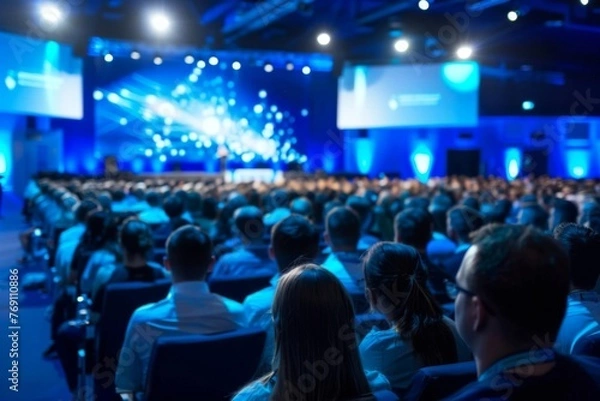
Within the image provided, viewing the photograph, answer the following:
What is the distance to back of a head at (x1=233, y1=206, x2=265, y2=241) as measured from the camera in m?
4.67

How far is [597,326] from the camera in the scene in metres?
2.10

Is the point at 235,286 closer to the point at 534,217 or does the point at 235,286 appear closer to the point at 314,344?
the point at 314,344

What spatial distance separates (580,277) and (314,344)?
1356 millimetres

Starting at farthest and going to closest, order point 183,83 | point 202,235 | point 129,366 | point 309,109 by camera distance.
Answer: point 309,109
point 183,83
point 202,235
point 129,366

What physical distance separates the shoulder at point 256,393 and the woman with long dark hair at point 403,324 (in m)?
0.47

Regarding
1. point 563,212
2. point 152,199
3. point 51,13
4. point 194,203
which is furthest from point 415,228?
point 51,13

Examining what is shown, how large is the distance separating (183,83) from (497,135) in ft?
35.1

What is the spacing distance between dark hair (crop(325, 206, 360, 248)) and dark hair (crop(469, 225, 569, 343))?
259cm

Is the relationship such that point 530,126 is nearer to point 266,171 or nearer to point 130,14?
point 266,171

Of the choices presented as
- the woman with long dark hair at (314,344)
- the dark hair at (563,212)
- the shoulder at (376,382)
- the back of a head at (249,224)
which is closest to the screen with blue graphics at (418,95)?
the dark hair at (563,212)

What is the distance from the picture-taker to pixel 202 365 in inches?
89.8

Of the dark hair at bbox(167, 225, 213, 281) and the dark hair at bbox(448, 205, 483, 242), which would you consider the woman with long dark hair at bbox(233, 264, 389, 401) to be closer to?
the dark hair at bbox(167, 225, 213, 281)

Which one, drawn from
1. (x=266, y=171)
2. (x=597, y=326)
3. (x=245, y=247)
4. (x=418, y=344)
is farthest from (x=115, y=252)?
(x=266, y=171)

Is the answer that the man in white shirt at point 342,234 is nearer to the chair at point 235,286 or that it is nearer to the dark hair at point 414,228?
the dark hair at point 414,228
